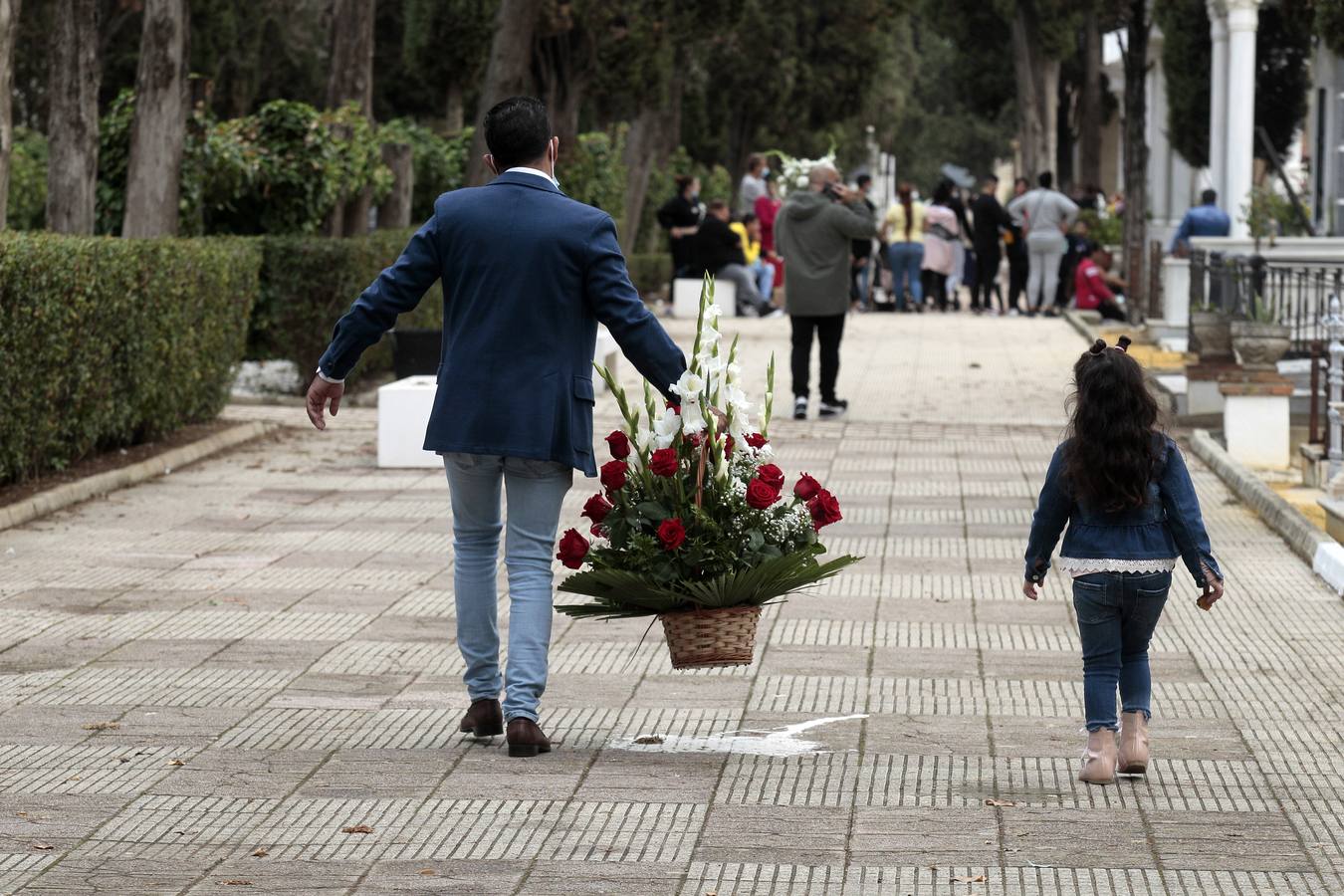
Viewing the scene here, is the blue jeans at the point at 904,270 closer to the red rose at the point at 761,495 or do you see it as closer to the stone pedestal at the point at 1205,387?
the stone pedestal at the point at 1205,387

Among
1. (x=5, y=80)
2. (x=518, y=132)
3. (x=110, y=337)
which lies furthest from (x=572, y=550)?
(x=5, y=80)

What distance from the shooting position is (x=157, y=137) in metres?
15.6

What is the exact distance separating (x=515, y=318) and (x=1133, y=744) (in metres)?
2.04

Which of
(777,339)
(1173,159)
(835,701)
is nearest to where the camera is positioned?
(835,701)

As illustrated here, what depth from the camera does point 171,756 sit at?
19.4 ft

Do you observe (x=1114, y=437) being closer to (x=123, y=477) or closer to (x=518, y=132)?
(x=518, y=132)

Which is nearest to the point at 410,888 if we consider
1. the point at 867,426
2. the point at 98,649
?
the point at 98,649

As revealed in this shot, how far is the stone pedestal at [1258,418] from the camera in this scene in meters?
13.1

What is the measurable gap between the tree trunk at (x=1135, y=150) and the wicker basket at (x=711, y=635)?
21.1 meters

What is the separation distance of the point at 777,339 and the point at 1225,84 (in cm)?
667

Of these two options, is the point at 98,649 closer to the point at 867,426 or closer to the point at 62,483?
the point at 62,483

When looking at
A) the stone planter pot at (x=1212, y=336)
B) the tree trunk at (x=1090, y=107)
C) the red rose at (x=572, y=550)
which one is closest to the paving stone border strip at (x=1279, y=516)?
the stone planter pot at (x=1212, y=336)

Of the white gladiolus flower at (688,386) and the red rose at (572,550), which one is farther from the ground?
the white gladiolus flower at (688,386)

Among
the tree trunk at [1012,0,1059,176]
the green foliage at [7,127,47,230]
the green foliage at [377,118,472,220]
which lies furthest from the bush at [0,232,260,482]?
the tree trunk at [1012,0,1059,176]
